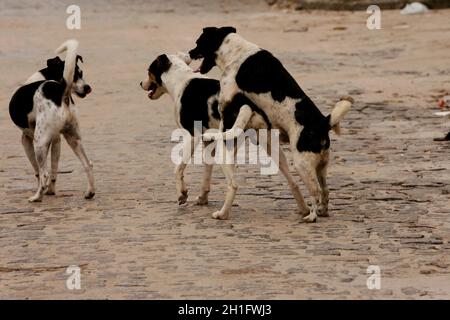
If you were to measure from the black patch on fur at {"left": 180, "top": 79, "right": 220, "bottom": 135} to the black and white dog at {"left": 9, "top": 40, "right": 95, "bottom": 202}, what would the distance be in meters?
1.00

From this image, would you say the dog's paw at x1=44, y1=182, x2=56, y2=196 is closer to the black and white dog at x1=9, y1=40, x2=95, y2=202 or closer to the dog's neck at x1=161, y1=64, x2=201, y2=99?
the black and white dog at x1=9, y1=40, x2=95, y2=202

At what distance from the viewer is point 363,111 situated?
52.8 feet

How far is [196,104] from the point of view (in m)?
11.1

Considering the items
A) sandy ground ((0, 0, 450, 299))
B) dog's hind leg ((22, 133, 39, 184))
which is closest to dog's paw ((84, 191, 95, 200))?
sandy ground ((0, 0, 450, 299))

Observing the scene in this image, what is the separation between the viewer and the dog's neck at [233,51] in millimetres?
10852

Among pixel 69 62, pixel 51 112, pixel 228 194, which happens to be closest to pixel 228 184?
pixel 228 194

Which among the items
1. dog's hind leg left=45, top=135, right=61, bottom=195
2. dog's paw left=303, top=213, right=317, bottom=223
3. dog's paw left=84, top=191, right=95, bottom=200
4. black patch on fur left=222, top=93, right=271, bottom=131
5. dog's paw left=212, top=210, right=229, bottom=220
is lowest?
dog's paw left=303, top=213, right=317, bottom=223

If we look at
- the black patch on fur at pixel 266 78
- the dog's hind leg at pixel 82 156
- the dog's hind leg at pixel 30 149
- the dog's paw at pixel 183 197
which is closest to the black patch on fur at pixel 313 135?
the black patch on fur at pixel 266 78

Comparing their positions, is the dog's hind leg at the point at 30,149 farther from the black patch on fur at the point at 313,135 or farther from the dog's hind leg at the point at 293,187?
the black patch on fur at the point at 313,135

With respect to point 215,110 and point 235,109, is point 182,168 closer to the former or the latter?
point 215,110

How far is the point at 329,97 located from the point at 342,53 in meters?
4.28

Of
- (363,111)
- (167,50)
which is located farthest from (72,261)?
(167,50)

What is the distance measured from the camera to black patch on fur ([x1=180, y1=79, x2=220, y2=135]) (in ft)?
36.2

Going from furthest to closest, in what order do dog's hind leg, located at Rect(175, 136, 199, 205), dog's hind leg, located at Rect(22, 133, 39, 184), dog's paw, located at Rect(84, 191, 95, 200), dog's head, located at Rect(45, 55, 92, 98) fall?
dog's hind leg, located at Rect(22, 133, 39, 184), dog's head, located at Rect(45, 55, 92, 98), dog's paw, located at Rect(84, 191, 95, 200), dog's hind leg, located at Rect(175, 136, 199, 205)
